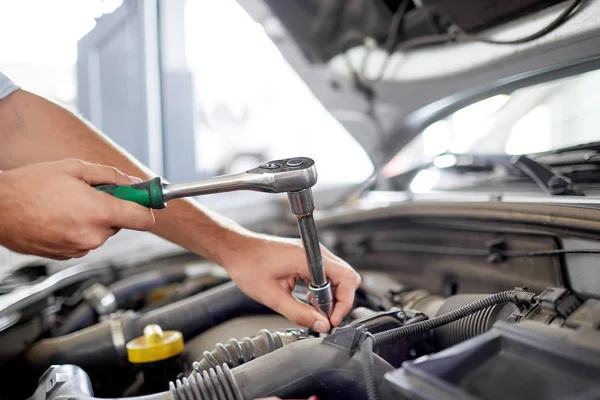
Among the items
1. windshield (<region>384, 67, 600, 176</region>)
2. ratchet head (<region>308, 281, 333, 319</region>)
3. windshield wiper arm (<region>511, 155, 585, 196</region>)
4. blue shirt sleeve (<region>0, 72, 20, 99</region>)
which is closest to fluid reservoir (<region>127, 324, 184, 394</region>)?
ratchet head (<region>308, 281, 333, 319</region>)

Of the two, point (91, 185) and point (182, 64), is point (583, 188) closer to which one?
point (91, 185)

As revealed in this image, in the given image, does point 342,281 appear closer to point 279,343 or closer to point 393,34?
point 279,343

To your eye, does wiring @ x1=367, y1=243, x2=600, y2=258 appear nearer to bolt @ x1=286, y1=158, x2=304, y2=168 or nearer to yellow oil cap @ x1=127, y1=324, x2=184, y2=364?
bolt @ x1=286, y1=158, x2=304, y2=168

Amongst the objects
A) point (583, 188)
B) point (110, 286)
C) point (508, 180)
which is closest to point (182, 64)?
point (110, 286)

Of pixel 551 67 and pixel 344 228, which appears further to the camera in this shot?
pixel 344 228

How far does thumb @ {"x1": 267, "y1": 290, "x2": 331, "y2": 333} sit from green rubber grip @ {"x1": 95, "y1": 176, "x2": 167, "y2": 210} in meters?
0.27

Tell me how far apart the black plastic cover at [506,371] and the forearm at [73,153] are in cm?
49

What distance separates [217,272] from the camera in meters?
1.21

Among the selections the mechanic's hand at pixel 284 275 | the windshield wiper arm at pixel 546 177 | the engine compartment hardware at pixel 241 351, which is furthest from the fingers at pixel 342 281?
the windshield wiper arm at pixel 546 177

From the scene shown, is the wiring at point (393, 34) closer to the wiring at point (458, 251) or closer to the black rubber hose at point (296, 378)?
the wiring at point (458, 251)

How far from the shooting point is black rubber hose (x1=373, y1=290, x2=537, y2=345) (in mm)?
557

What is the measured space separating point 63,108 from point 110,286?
0.51 metres

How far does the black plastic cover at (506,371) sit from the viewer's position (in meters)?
0.34

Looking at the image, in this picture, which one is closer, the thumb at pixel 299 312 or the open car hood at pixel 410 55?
the thumb at pixel 299 312
